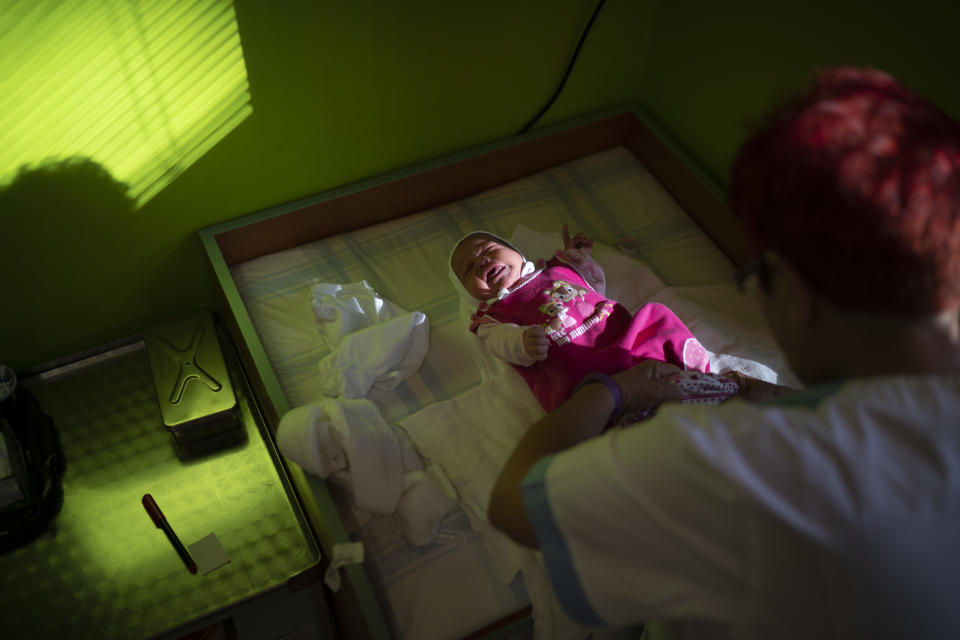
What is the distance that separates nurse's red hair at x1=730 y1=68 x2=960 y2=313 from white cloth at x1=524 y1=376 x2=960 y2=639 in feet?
0.31

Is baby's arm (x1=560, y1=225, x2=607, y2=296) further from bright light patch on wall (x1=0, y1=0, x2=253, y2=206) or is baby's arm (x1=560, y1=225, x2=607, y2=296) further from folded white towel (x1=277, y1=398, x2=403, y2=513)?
bright light patch on wall (x1=0, y1=0, x2=253, y2=206)

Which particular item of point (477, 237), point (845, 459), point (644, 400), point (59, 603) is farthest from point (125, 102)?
point (845, 459)

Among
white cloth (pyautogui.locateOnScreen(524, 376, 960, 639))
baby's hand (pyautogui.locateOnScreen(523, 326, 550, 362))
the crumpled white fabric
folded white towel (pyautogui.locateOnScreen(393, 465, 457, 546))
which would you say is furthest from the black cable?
white cloth (pyautogui.locateOnScreen(524, 376, 960, 639))

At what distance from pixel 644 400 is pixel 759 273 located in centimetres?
47

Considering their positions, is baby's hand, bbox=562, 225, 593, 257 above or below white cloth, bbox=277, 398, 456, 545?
above

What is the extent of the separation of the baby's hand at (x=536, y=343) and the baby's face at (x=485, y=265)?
0.23 m

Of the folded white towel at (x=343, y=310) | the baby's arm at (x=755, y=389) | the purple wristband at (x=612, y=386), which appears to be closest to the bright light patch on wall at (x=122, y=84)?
the folded white towel at (x=343, y=310)

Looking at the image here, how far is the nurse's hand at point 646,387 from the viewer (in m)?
1.16

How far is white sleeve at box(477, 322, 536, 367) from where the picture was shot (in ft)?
4.98

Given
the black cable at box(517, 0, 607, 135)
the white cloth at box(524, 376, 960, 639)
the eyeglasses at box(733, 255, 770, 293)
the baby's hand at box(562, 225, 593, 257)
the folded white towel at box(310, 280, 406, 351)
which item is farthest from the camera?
the black cable at box(517, 0, 607, 135)

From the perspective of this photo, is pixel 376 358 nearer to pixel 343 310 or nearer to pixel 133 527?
pixel 343 310

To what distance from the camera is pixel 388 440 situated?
1.44m

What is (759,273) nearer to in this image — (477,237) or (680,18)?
(477,237)

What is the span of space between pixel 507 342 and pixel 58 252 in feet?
3.51
